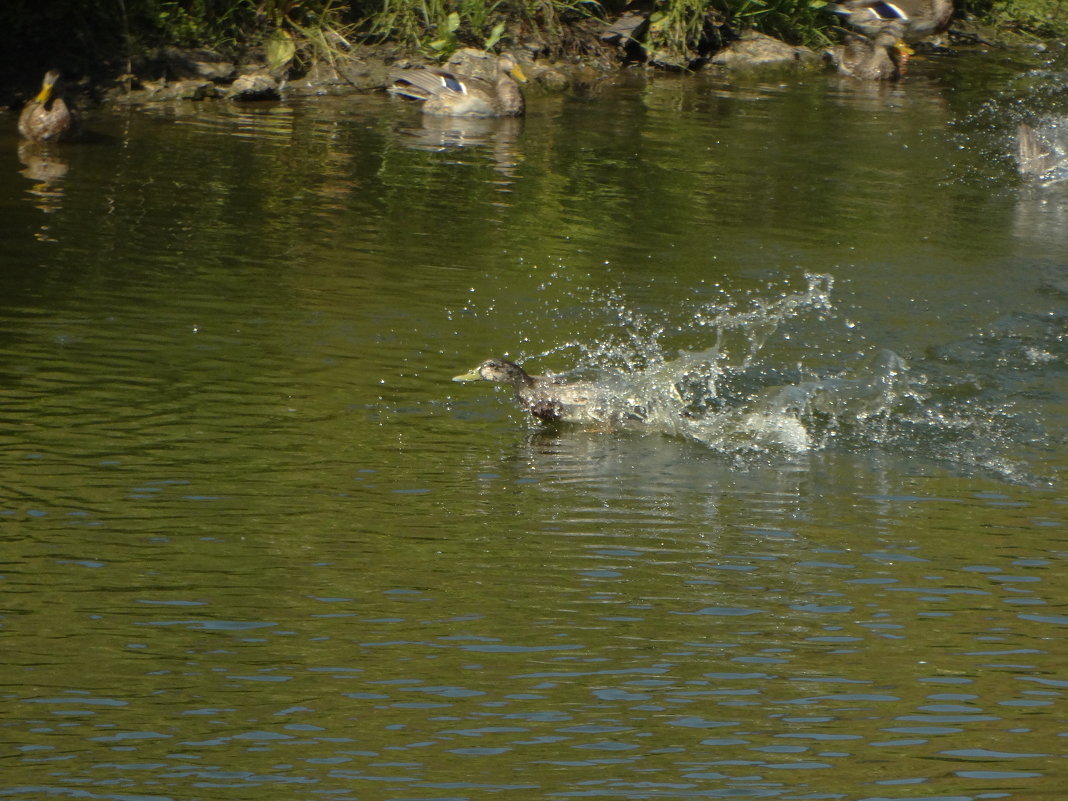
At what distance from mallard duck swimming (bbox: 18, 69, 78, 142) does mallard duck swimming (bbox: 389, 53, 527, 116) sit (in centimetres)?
450

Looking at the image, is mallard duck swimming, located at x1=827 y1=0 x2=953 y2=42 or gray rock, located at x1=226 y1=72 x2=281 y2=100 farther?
mallard duck swimming, located at x1=827 y1=0 x2=953 y2=42

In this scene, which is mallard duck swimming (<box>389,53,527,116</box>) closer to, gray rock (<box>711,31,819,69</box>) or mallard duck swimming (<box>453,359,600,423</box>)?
gray rock (<box>711,31,819,69</box>)

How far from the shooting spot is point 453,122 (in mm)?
18891

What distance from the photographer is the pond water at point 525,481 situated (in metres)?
5.47

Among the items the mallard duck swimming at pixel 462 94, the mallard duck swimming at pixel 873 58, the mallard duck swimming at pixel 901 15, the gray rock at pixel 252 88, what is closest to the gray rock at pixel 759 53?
the mallard duck swimming at pixel 873 58

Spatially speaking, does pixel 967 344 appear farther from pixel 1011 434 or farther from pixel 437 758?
pixel 437 758

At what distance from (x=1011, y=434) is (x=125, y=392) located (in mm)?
4960

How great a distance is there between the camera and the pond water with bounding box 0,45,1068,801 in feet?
18.0

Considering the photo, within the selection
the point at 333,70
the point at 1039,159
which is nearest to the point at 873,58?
the point at 1039,159

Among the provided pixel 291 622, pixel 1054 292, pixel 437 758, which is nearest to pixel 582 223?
pixel 1054 292

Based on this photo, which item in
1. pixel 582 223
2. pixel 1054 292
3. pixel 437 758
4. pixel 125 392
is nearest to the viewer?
pixel 437 758

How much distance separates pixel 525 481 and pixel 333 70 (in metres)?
13.1

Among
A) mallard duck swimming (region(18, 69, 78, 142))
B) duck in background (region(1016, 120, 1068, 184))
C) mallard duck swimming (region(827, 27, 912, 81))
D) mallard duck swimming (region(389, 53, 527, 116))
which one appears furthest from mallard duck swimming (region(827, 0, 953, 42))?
mallard duck swimming (region(18, 69, 78, 142))

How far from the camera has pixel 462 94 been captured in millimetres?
18984
